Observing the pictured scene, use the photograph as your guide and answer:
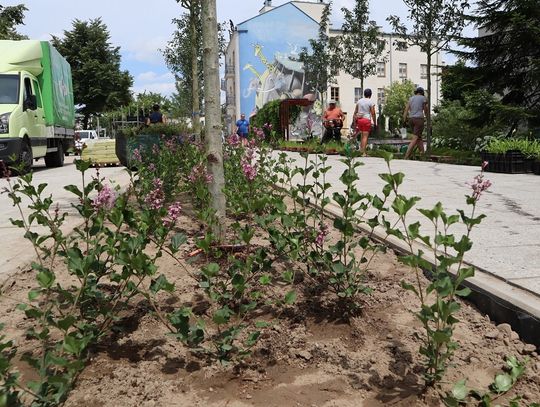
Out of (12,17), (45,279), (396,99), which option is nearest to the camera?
(45,279)

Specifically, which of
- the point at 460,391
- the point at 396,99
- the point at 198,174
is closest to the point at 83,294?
the point at 460,391

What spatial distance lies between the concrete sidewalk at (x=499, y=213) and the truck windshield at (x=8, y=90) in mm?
9515

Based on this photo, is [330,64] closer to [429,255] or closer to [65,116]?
[65,116]

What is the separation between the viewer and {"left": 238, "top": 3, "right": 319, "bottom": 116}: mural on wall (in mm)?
57250

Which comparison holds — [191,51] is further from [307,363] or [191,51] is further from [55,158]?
[307,363]

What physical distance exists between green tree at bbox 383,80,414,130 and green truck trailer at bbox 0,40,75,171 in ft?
155

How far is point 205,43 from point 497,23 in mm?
14079

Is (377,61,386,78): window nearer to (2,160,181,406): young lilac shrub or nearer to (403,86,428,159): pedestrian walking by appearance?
(403,86,428,159): pedestrian walking

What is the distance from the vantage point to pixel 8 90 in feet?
46.2

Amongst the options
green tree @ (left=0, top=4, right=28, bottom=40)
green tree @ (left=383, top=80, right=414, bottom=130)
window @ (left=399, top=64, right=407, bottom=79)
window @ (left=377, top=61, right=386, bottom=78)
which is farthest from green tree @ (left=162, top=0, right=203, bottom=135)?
window @ (left=399, top=64, right=407, bottom=79)

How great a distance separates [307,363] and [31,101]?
14.6 meters

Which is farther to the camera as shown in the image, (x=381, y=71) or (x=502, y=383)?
(x=381, y=71)

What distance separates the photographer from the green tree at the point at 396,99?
195 feet

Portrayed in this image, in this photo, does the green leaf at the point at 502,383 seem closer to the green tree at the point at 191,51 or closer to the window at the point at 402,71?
the green tree at the point at 191,51
